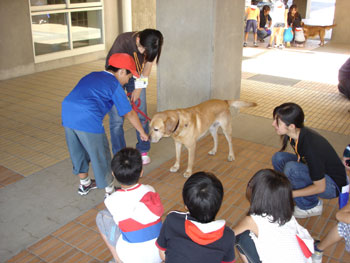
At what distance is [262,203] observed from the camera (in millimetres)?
2225

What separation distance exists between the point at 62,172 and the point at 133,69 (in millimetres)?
1728

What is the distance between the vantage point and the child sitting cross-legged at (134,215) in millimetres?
2406

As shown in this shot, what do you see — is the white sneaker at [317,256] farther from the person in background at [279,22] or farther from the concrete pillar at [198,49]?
the person in background at [279,22]

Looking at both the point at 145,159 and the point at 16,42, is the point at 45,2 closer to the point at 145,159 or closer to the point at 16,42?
the point at 16,42

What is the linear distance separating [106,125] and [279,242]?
14.0 ft

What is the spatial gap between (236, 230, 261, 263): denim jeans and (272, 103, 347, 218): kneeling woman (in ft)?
3.12

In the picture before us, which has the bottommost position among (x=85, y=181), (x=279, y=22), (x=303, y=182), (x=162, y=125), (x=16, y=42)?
(x=85, y=181)

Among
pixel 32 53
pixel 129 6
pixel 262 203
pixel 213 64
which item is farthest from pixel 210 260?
pixel 129 6

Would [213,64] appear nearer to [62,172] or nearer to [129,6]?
[62,172]

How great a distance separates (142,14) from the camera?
11.9m

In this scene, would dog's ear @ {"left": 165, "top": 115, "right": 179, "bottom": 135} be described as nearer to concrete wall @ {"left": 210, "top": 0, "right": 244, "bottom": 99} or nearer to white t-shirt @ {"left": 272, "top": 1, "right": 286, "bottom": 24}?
concrete wall @ {"left": 210, "top": 0, "right": 244, "bottom": 99}

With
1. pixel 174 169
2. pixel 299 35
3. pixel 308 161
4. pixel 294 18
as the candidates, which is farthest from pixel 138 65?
pixel 294 18

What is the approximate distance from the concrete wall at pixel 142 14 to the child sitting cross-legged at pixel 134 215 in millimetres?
9880

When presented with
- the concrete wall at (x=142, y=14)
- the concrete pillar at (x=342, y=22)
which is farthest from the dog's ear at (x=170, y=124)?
the concrete pillar at (x=342, y=22)
